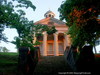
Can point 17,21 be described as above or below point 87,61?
above

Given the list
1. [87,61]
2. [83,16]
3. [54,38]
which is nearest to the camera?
[87,61]

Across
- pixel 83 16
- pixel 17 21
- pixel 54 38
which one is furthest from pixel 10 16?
pixel 54 38

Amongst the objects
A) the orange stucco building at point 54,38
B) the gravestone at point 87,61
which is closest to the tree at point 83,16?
the gravestone at point 87,61

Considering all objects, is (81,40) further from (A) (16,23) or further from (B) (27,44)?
(A) (16,23)

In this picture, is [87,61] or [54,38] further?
[54,38]

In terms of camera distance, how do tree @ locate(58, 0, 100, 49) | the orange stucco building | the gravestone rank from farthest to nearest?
the orange stucco building < tree @ locate(58, 0, 100, 49) < the gravestone

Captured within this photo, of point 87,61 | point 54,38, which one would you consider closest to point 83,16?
point 87,61

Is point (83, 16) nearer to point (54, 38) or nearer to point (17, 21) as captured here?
point (17, 21)

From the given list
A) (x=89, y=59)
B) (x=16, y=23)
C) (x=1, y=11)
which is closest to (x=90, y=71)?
(x=89, y=59)

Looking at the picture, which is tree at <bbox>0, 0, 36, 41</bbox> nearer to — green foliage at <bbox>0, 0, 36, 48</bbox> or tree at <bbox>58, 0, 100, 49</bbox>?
green foliage at <bbox>0, 0, 36, 48</bbox>

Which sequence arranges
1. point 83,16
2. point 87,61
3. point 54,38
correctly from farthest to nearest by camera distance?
1. point 54,38
2. point 83,16
3. point 87,61

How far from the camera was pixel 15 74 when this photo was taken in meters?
7.38

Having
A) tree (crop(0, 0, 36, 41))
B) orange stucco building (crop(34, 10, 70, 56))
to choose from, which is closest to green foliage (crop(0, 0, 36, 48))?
tree (crop(0, 0, 36, 41))

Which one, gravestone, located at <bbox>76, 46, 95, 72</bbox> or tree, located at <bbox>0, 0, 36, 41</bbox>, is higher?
tree, located at <bbox>0, 0, 36, 41</bbox>
